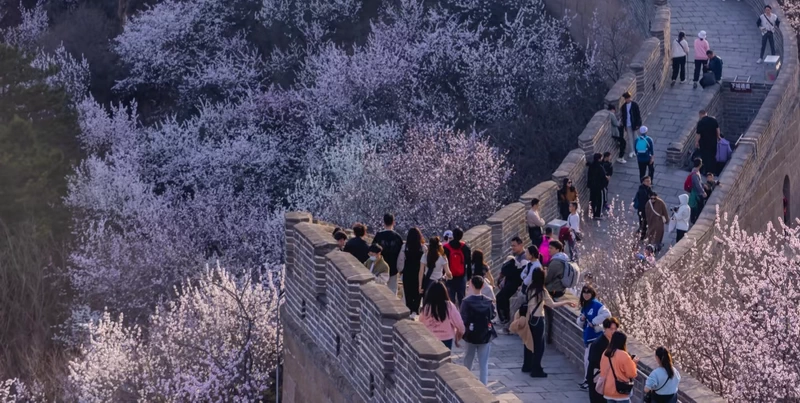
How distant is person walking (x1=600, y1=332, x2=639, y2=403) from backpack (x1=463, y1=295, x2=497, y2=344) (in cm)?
124

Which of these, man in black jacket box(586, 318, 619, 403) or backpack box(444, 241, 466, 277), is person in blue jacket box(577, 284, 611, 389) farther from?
backpack box(444, 241, 466, 277)

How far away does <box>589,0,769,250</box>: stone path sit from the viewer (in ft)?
84.5

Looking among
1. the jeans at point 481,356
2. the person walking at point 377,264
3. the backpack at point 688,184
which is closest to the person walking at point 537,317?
the jeans at point 481,356

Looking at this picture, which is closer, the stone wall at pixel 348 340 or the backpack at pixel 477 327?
the stone wall at pixel 348 340

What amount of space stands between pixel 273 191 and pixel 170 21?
9942 millimetres

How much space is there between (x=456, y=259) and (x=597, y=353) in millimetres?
2721

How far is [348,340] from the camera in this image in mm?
16422

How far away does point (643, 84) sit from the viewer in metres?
28.6

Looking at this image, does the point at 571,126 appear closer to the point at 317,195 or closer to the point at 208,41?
the point at 317,195

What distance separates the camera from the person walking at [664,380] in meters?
14.1

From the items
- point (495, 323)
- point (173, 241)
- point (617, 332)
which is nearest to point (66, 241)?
point (173, 241)

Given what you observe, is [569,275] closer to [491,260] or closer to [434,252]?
[434,252]

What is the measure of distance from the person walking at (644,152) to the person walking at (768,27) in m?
7.53

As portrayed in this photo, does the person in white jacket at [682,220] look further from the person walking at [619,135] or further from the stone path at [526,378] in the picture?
the stone path at [526,378]
